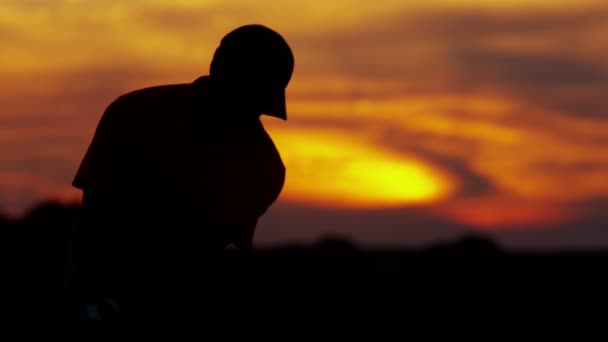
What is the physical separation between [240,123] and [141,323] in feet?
3.03

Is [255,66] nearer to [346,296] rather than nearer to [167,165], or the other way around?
[167,165]

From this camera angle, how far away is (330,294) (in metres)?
32.2

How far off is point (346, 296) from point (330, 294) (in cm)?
96

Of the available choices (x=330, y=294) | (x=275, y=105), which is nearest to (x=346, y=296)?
(x=330, y=294)

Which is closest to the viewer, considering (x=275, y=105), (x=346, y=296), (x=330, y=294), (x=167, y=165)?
(x=167, y=165)

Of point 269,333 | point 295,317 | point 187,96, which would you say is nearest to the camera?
point 187,96

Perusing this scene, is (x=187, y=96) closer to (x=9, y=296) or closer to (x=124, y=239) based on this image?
(x=124, y=239)

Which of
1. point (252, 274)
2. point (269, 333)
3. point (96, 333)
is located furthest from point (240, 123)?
point (252, 274)

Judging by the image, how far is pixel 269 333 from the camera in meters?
16.9

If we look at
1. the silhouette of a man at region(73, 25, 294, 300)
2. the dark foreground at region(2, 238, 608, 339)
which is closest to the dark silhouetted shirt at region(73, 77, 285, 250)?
the silhouette of a man at region(73, 25, 294, 300)

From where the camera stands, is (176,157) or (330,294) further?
(330,294)

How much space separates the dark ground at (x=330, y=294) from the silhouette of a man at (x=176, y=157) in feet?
0.38

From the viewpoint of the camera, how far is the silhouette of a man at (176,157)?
5.52m

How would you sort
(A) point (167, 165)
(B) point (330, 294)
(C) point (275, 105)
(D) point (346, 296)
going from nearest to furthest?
(A) point (167, 165) < (C) point (275, 105) < (D) point (346, 296) < (B) point (330, 294)
